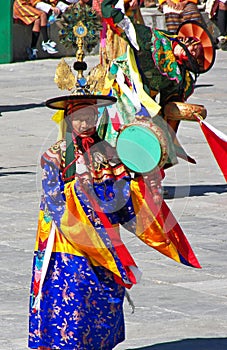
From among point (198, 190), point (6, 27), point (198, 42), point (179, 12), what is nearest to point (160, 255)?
point (198, 42)

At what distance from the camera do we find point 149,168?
20.6ft

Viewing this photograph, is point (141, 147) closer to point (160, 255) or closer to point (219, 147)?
point (219, 147)

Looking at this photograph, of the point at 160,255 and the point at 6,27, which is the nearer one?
the point at 160,255

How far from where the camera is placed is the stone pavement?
7.43 m

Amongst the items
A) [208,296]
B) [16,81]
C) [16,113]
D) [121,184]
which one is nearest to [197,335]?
[208,296]

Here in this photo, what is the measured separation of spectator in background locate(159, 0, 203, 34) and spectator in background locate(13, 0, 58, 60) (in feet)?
15.0

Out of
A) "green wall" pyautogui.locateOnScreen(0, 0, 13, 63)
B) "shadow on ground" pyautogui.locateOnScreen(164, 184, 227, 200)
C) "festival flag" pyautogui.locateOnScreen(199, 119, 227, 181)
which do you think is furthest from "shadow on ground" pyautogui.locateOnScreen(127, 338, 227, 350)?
"green wall" pyautogui.locateOnScreen(0, 0, 13, 63)

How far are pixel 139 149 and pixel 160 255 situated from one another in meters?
3.39

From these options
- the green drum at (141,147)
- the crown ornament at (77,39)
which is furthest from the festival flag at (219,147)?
the crown ornament at (77,39)

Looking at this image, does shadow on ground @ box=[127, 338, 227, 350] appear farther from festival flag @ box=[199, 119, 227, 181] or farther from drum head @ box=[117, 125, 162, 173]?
drum head @ box=[117, 125, 162, 173]

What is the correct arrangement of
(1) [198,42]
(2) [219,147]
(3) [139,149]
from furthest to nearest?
(1) [198,42] < (2) [219,147] < (3) [139,149]

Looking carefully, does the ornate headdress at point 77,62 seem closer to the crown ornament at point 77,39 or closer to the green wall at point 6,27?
the crown ornament at point 77,39

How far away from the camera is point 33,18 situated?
70.8 ft

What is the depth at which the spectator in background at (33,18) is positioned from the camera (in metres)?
21.6
